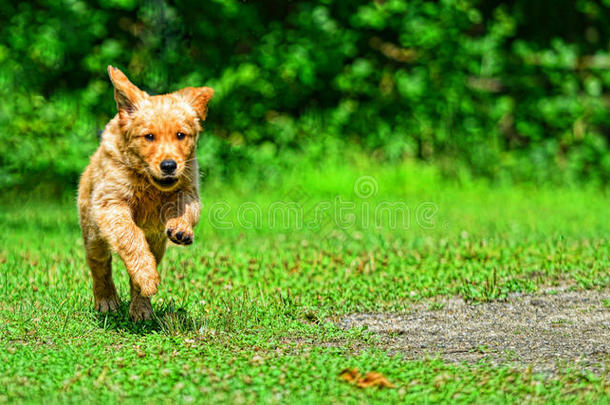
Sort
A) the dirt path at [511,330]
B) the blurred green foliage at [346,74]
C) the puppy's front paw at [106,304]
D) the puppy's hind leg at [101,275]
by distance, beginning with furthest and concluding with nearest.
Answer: the blurred green foliage at [346,74] < the puppy's front paw at [106,304] < the puppy's hind leg at [101,275] < the dirt path at [511,330]

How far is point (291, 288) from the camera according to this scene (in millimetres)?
6262

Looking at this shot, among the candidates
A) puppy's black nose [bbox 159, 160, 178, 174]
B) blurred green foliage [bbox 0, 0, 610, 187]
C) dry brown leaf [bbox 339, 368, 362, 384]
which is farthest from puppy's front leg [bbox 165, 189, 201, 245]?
blurred green foliage [bbox 0, 0, 610, 187]

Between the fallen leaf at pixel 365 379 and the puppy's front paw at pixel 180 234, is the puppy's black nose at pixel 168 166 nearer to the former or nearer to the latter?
the puppy's front paw at pixel 180 234

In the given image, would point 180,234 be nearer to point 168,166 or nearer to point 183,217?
point 183,217

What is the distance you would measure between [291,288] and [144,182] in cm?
164

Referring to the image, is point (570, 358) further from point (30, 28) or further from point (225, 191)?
point (30, 28)

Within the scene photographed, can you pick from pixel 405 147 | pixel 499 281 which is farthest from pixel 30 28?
pixel 499 281

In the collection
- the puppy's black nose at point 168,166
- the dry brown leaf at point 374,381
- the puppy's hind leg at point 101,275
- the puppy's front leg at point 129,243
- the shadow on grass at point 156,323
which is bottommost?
the dry brown leaf at point 374,381

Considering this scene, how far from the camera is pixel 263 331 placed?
5121mm

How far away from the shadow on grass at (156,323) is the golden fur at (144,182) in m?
0.09

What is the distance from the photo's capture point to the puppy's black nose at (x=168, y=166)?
4.71 meters

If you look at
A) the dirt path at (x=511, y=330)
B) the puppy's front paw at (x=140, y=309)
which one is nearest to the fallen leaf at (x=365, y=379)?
the dirt path at (x=511, y=330)

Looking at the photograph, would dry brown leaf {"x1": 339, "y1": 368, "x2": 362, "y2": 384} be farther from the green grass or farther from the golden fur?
the golden fur

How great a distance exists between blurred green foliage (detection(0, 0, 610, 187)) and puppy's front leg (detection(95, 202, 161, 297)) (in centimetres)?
540
